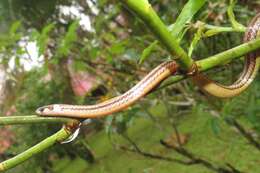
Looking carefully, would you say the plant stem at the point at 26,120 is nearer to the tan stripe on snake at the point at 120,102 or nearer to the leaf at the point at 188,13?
the tan stripe on snake at the point at 120,102

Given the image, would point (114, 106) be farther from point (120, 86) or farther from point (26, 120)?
point (120, 86)

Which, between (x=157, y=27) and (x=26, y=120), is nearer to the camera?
(x=157, y=27)

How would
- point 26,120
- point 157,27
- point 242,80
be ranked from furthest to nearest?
point 242,80 → point 26,120 → point 157,27

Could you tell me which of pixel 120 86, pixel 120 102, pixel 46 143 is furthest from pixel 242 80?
pixel 120 86

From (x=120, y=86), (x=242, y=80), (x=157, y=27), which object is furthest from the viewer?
(x=120, y=86)

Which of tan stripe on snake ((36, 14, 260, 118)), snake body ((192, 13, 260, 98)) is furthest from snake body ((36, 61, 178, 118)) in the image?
snake body ((192, 13, 260, 98))

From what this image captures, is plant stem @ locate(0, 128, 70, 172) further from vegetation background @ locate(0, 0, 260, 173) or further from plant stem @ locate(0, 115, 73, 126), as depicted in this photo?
vegetation background @ locate(0, 0, 260, 173)
